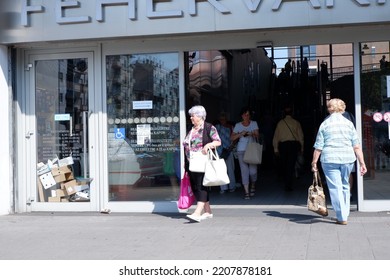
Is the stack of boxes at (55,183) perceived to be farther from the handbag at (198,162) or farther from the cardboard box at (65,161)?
the handbag at (198,162)

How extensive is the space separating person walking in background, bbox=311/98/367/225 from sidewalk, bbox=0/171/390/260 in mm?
357

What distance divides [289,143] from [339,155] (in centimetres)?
381

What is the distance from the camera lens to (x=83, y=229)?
7.62 m

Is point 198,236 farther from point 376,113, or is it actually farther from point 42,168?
point 42,168

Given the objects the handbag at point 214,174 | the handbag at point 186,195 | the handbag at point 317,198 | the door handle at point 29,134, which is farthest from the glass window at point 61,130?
the handbag at point 317,198

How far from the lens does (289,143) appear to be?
11016mm

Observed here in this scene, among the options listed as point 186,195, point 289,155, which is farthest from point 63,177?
point 289,155

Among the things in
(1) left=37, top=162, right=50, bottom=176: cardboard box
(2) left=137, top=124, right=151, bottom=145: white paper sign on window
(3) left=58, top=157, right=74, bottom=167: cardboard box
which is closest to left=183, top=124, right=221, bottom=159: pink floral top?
(2) left=137, top=124, right=151, bottom=145: white paper sign on window

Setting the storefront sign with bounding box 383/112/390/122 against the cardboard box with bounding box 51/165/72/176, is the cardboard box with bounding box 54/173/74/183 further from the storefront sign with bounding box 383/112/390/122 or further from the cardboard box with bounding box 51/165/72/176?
the storefront sign with bounding box 383/112/390/122

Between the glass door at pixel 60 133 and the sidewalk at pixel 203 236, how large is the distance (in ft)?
1.29

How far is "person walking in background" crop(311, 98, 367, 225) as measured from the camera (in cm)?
722

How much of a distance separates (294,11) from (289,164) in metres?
4.06

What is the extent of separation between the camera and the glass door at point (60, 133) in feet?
30.1

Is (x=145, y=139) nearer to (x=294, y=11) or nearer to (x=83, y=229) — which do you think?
(x=83, y=229)
